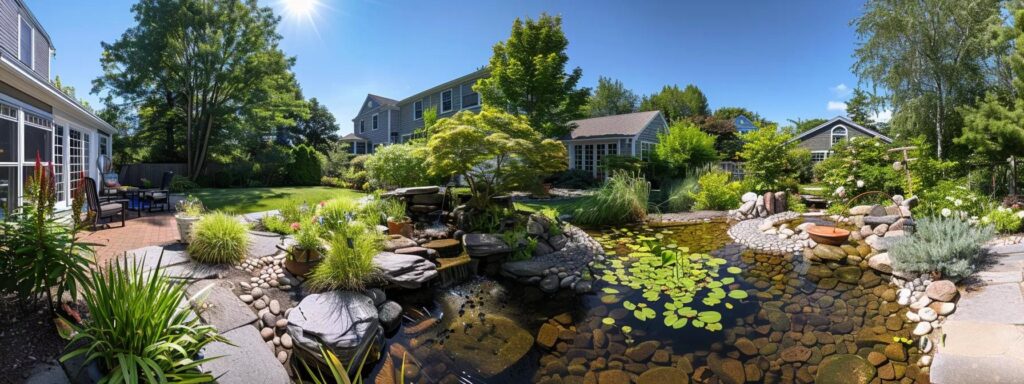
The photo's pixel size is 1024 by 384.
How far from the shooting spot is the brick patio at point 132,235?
5232 mm

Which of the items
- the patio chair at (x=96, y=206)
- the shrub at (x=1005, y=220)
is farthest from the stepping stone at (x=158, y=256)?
the shrub at (x=1005, y=220)

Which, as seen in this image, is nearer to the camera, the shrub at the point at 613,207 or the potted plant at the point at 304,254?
the potted plant at the point at 304,254

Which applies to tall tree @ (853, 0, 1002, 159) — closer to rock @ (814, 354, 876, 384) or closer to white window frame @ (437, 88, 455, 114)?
rock @ (814, 354, 876, 384)

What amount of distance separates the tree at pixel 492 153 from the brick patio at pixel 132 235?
4050 mm

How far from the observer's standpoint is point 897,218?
732cm

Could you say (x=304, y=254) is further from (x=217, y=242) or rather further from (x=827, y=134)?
(x=827, y=134)

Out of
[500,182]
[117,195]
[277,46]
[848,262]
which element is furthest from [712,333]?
[277,46]

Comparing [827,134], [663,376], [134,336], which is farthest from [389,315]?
[827,134]

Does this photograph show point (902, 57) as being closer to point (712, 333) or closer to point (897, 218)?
point (897, 218)

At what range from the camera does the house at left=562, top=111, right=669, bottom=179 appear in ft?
59.8

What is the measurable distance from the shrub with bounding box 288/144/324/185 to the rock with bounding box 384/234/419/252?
14.1 metres

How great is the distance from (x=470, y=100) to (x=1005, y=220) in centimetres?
1750

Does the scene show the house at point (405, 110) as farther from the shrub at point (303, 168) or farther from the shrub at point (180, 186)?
the shrub at point (180, 186)

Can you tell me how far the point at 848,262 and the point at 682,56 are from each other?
9289 mm
